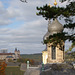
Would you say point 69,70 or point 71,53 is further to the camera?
point 69,70

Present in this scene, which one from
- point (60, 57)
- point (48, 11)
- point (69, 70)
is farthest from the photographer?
point (60, 57)

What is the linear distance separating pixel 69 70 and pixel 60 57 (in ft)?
17.7

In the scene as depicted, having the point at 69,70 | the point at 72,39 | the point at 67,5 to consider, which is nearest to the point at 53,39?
the point at 72,39

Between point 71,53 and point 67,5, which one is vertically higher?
point 67,5

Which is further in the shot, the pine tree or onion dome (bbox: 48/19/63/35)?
onion dome (bbox: 48/19/63/35)

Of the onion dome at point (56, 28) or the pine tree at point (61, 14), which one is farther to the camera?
the onion dome at point (56, 28)

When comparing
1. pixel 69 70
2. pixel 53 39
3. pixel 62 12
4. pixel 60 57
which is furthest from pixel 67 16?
pixel 60 57

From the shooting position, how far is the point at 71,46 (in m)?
14.6

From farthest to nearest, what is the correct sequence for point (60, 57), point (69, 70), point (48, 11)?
1. point (60, 57)
2. point (69, 70)
3. point (48, 11)

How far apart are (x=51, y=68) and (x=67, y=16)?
318 inches

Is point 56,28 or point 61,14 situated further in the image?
point 56,28

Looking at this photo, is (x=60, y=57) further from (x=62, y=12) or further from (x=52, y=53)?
(x=62, y=12)

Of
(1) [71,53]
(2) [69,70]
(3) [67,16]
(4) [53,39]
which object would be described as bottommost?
(2) [69,70]

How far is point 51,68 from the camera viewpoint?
21578mm
